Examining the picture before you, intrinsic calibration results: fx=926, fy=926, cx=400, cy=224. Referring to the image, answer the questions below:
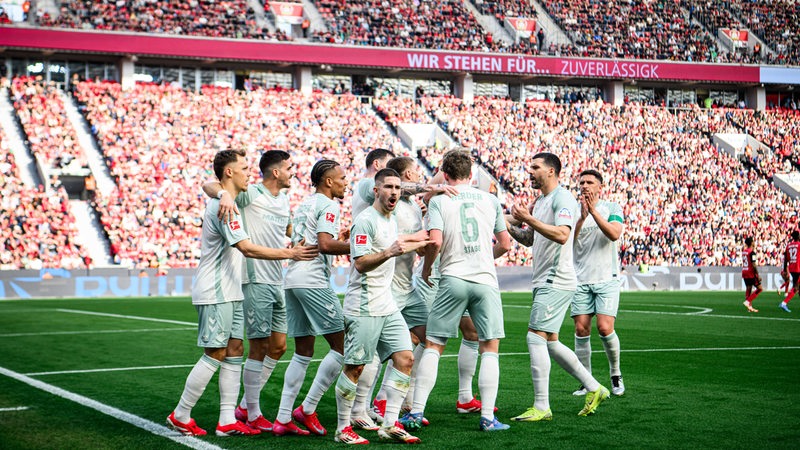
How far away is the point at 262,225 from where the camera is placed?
27.6 ft

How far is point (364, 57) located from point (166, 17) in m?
9.96

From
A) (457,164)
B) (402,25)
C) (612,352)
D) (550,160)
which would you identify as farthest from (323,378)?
(402,25)

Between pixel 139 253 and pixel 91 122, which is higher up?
pixel 91 122

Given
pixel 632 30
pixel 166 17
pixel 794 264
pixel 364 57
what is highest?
pixel 632 30

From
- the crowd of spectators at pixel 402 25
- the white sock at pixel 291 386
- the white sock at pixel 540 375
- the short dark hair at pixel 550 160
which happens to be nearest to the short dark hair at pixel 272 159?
the white sock at pixel 291 386

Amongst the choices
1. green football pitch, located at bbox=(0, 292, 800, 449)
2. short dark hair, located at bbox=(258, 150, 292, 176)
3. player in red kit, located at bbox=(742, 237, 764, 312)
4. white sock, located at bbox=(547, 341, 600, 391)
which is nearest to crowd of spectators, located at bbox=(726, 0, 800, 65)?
player in red kit, located at bbox=(742, 237, 764, 312)

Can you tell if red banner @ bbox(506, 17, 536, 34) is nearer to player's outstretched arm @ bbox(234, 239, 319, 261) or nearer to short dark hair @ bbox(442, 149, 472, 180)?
short dark hair @ bbox(442, 149, 472, 180)

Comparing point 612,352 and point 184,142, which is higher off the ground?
point 184,142

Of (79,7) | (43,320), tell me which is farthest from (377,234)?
(79,7)

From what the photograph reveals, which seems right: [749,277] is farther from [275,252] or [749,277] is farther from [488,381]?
[275,252]

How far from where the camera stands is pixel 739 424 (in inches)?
320

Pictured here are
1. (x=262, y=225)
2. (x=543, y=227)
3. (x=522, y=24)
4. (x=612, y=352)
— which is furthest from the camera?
(x=522, y=24)

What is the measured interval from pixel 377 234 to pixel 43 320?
15.9m

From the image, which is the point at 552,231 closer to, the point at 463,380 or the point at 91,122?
the point at 463,380
